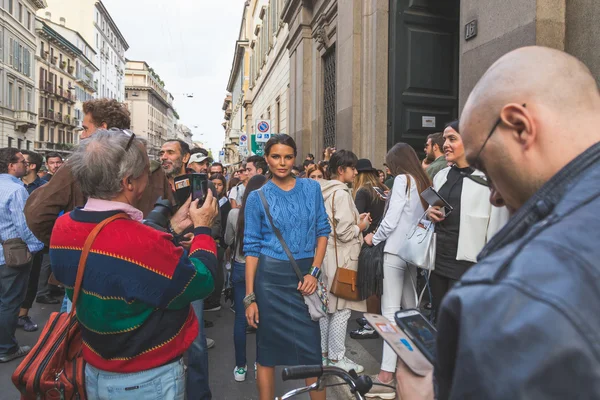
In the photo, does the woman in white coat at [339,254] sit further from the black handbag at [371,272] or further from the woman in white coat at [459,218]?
the woman in white coat at [459,218]

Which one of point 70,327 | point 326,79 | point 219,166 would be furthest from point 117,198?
point 326,79

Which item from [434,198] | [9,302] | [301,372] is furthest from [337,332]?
[9,302]

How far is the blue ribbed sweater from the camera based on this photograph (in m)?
3.17

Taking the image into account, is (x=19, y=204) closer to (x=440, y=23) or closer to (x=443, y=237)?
(x=443, y=237)

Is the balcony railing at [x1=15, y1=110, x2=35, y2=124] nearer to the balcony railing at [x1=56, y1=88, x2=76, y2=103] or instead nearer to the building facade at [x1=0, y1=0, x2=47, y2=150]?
the building facade at [x1=0, y1=0, x2=47, y2=150]

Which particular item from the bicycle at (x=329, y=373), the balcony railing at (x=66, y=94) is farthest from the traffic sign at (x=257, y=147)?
the balcony railing at (x=66, y=94)

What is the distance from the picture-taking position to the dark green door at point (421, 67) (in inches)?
331

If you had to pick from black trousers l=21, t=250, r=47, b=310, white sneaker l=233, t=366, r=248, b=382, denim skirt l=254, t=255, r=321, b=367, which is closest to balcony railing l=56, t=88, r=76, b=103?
black trousers l=21, t=250, r=47, b=310

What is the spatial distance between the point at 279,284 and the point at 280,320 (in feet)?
0.81

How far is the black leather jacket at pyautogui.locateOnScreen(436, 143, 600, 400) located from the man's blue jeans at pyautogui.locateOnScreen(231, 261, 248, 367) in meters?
3.66

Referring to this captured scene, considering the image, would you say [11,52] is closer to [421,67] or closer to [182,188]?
[421,67]

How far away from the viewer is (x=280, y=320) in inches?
123

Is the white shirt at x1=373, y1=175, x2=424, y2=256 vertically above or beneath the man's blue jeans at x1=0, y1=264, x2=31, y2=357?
above

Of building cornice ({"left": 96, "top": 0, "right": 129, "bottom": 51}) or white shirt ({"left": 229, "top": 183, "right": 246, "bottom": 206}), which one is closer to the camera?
white shirt ({"left": 229, "top": 183, "right": 246, "bottom": 206})
